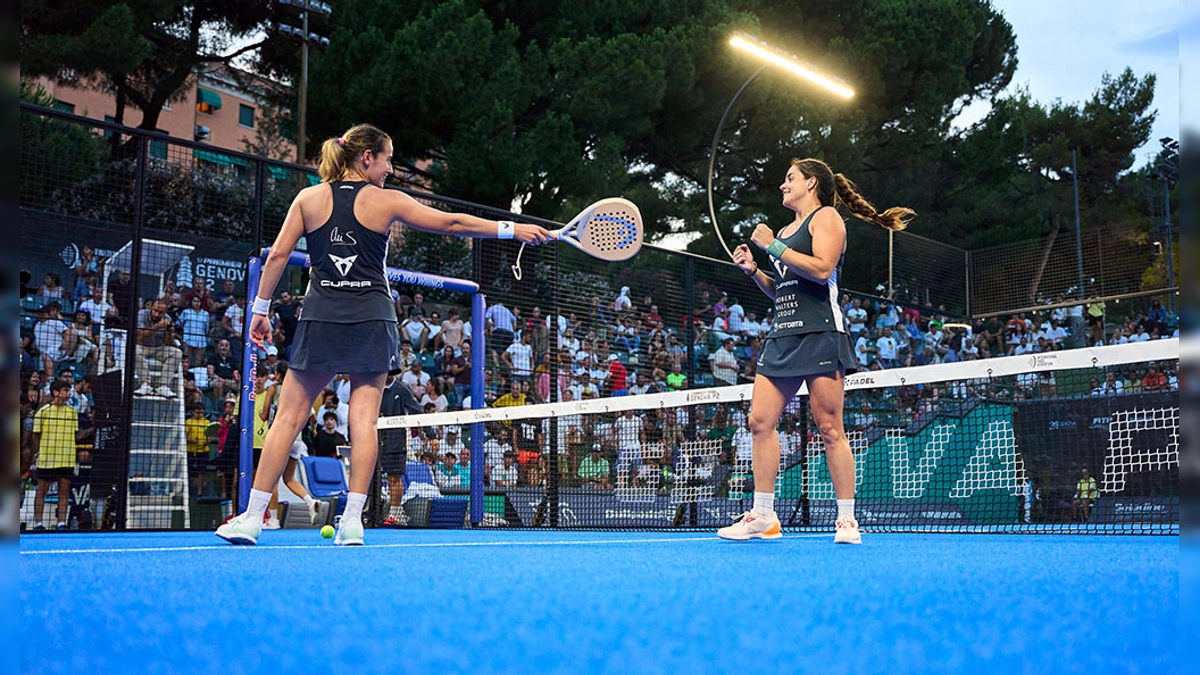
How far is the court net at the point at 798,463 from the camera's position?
8445 mm

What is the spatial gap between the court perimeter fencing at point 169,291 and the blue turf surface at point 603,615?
5.14 metres

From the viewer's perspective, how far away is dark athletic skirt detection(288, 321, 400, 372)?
4812 mm

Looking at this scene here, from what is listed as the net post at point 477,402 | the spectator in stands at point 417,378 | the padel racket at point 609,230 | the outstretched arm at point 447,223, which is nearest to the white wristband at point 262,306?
the outstretched arm at point 447,223

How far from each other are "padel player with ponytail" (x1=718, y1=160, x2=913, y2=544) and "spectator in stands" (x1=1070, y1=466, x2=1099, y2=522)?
3.85 meters

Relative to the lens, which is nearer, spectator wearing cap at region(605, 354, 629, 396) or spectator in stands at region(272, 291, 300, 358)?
spectator in stands at region(272, 291, 300, 358)

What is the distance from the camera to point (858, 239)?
2495 cm

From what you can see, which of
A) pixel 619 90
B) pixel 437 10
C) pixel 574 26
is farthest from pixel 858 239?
pixel 437 10

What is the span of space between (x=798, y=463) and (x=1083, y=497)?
2246 millimetres

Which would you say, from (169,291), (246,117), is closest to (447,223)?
(169,291)

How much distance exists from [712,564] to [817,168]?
2.44 m

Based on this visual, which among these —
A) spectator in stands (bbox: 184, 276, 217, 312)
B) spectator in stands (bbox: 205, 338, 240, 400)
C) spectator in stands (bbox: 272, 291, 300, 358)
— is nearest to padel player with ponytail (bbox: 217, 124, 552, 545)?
spectator in stands (bbox: 184, 276, 217, 312)

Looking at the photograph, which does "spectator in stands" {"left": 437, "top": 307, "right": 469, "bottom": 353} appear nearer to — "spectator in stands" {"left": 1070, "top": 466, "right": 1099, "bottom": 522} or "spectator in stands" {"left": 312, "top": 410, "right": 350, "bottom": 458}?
"spectator in stands" {"left": 312, "top": 410, "right": 350, "bottom": 458}

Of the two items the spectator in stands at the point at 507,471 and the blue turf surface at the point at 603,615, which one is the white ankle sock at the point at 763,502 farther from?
the spectator in stands at the point at 507,471

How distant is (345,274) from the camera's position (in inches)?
192
